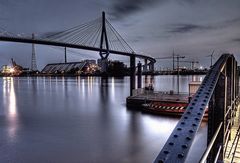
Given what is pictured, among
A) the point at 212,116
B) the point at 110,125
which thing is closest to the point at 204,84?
the point at 212,116

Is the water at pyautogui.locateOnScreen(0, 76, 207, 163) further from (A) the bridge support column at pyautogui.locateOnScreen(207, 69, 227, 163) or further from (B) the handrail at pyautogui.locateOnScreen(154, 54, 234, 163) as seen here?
(B) the handrail at pyautogui.locateOnScreen(154, 54, 234, 163)

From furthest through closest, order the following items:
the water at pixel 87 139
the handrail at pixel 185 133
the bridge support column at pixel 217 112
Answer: the water at pixel 87 139, the bridge support column at pixel 217 112, the handrail at pixel 185 133

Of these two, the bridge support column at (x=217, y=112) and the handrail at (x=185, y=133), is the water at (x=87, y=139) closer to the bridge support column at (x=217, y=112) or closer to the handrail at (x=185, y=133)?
the bridge support column at (x=217, y=112)

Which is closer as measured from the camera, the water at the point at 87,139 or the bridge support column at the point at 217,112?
the bridge support column at the point at 217,112

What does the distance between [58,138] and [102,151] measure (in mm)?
4972

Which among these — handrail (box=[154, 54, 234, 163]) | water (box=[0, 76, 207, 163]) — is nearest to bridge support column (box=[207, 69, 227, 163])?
handrail (box=[154, 54, 234, 163])

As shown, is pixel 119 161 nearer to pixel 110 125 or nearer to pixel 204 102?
pixel 110 125

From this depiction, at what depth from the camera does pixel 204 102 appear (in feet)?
5.36

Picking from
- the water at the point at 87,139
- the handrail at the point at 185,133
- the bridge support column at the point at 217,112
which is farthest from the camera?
the water at the point at 87,139

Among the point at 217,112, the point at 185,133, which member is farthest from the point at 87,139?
the point at 185,133

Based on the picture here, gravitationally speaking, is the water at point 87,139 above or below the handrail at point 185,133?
below

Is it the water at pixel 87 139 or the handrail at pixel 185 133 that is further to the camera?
the water at pixel 87 139

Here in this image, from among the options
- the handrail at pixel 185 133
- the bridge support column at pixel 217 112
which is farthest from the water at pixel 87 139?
the handrail at pixel 185 133

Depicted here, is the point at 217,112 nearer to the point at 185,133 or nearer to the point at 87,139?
the point at 185,133
